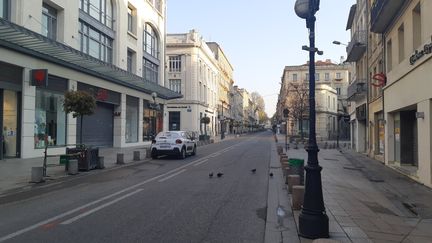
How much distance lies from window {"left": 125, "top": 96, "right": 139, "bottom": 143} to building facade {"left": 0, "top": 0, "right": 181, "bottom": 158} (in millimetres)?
88

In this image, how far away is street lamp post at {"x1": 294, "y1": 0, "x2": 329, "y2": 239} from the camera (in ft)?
20.6

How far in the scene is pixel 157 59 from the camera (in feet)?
144

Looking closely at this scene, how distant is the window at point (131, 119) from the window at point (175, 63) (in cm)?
2754

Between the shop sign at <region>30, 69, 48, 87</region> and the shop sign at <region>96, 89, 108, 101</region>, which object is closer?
the shop sign at <region>30, 69, 48, 87</region>

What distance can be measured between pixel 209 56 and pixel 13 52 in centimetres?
5686

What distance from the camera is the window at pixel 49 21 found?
23559mm

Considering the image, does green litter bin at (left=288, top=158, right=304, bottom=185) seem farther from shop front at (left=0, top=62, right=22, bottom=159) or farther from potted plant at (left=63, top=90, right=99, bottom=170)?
shop front at (left=0, top=62, right=22, bottom=159)

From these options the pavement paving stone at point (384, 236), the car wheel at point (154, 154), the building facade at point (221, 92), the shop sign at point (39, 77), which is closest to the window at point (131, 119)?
the car wheel at point (154, 154)

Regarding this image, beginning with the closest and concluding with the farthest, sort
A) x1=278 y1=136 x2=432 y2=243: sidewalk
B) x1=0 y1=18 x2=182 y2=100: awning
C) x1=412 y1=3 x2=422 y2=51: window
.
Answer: x1=278 y1=136 x2=432 y2=243: sidewalk < x1=412 y1=3 x2=422 y2=51: window < x1=0 y1=18 x2=182 y2=100: awning

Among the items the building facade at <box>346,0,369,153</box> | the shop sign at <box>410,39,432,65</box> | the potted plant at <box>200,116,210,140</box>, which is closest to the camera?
the shop sign at <box>410,39,432,65</box>

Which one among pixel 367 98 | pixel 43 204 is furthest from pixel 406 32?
pixel 43 204

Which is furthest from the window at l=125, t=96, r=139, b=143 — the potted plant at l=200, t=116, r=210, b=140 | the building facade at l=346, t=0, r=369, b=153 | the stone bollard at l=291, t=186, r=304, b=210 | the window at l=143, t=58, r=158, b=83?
the stone bollard at l=291, t=186, r=304, b=210

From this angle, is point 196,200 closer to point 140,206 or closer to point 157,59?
point 140,206

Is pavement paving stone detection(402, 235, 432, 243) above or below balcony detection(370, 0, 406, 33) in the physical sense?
below
